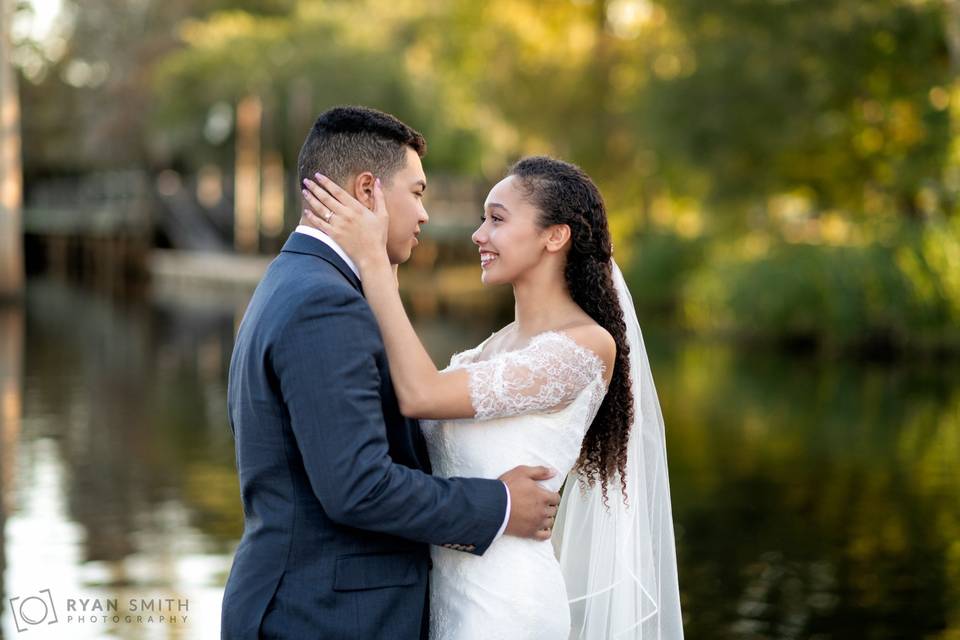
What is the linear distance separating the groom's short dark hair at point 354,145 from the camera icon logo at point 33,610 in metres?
4.24

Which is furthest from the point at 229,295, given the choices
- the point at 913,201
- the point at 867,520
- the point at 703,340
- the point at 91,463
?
the point at 867,520

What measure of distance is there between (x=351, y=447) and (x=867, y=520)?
7886 millimetres

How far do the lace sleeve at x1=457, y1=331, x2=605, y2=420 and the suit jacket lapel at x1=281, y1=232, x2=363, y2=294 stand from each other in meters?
0.36

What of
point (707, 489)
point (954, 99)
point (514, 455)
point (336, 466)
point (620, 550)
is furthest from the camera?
point (954, 99)

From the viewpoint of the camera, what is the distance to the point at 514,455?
3357 mm

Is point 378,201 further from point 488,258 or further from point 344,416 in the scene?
point 344,416

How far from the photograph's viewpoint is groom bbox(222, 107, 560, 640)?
A: 9.62ft

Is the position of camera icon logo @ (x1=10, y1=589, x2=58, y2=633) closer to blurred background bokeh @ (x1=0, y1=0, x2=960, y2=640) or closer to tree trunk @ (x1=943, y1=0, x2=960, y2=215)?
blurred background bokeh @ (x1=0, y1=0, x2=960, y2=640)

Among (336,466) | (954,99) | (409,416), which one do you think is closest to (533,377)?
(409,416)

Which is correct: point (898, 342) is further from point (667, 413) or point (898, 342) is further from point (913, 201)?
point (667, 413)

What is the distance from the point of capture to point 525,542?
3.31 m

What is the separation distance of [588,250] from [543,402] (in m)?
0.39
